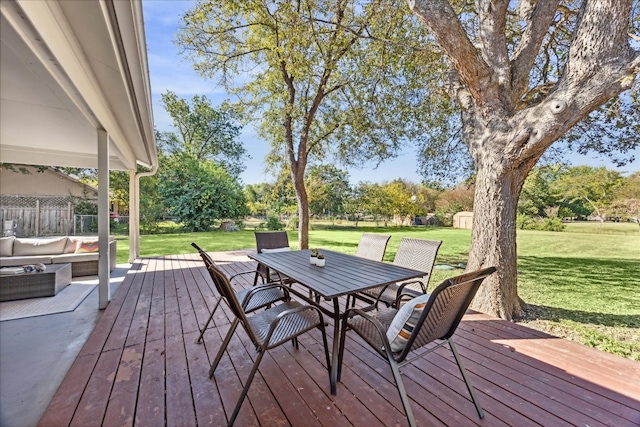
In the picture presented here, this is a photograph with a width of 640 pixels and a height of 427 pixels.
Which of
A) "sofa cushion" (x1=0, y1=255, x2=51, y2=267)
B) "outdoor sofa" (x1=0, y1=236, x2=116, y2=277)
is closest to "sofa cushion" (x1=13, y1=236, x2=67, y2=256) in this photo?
"outdoor sofa" (x1=0, y1=236, x2=116, y2=277)

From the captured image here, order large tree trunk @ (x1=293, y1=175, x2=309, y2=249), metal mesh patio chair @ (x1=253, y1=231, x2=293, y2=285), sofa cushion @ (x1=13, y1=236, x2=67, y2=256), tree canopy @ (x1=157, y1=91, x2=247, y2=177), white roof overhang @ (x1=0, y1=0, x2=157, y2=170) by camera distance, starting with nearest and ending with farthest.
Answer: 1. white roof overhang @ (x1=0, y1=0, x2=157, y2=170)
2. metal mesh patio chair @ (x1=253, y1=231, x2=293, y2=285)
3. sofa cushion @ (x1=13, y1=236, x2=67, y2=256)
4. large tree trunk @ (x1=293, y1=175, x2=309, y2=249)
5. tree canopy @ (x1=157, y1=91, x2=247, y2=177)

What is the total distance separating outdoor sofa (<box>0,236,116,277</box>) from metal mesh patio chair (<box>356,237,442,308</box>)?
4.98 meters

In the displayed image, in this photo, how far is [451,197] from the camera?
73.3 ft

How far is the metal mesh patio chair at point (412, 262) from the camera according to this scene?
269cm

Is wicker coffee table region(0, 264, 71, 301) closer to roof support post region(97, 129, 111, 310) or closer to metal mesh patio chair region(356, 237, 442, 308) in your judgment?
roof support post region(97, 129, 111, 310)

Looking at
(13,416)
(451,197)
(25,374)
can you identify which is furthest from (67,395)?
(451,197)

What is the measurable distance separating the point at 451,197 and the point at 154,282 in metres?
22.8

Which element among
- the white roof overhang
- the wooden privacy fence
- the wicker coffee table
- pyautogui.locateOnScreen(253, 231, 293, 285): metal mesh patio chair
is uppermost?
the white roof overhang

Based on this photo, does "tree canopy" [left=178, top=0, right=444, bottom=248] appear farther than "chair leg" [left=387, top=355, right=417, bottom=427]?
Yes

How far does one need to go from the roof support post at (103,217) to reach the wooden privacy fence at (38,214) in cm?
672

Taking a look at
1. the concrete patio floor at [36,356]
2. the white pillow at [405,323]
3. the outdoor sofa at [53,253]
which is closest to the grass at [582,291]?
the outdoor sofa at [53,253]

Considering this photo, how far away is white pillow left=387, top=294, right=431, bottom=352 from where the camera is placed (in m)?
1.57

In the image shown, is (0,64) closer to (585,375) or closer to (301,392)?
(301,392)

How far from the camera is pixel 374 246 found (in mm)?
3566
